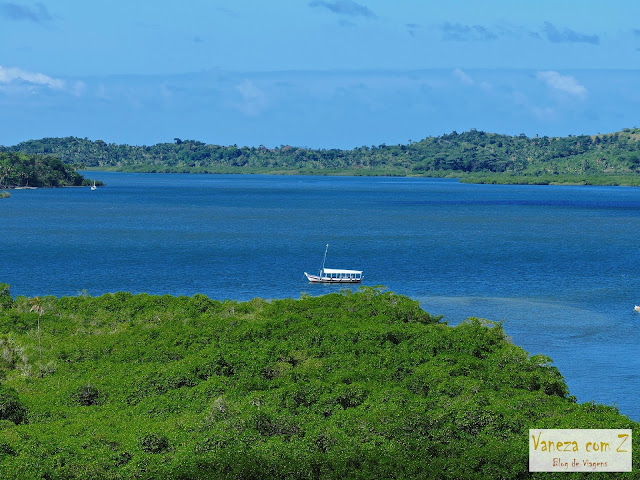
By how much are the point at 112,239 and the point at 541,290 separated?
51354mm

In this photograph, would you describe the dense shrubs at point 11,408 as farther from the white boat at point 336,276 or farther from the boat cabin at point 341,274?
the boat cabin at point 341,274

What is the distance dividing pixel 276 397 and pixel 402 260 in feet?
185

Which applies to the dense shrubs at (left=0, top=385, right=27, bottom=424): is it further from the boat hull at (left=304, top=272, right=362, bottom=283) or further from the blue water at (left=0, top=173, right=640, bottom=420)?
the boat hull at (left=304, top=272, right=362, bottom=283)

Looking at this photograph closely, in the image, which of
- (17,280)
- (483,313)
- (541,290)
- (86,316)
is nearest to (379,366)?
(86,316)

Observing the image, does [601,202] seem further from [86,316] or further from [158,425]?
[158,425]

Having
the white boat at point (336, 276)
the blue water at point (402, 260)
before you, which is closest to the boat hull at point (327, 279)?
the white boat at point (336, 276)

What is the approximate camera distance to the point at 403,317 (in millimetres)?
39031

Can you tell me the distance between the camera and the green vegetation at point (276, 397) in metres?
22.9

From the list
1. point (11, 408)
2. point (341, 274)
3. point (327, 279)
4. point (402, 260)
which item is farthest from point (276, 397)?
point (402, 260)

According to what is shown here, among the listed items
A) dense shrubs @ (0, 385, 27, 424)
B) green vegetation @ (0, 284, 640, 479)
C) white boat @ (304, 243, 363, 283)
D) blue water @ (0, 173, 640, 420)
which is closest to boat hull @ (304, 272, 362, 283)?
white boat @ (304, 243, 363, 283)

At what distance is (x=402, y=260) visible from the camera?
273ft

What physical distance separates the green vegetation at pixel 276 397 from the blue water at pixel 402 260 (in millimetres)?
9721

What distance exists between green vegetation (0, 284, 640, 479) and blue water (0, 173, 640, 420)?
31.9ft

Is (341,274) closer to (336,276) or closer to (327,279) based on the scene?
Answer: (336,276)
